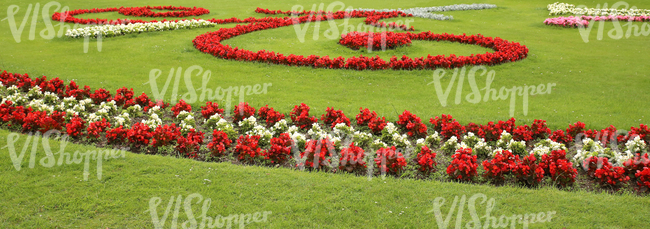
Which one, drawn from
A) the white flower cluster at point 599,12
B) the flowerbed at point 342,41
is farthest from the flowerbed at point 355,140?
the white flower cluster at point 599,12

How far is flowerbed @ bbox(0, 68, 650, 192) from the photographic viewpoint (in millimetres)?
6398

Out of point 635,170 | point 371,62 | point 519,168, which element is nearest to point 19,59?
point 371,62

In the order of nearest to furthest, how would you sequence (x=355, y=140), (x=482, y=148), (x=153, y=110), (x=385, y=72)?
(x=482, y=148) → (x=355, y=140) → (x=153, y=110) → (x=385, y=72)

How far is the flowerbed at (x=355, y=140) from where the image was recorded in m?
6.40

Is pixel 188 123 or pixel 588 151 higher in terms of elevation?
pixel 188 123

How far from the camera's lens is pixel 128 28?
17688mm

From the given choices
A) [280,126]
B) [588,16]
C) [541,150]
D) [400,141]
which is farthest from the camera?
[588,16]

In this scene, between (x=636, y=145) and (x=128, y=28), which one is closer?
(x=636, y=145)

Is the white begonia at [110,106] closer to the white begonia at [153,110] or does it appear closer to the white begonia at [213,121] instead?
the white begonia at [153,110]

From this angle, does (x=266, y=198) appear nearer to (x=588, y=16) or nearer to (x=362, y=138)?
(x=362, y=138)

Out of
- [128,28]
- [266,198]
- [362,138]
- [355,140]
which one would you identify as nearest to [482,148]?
[362,138]

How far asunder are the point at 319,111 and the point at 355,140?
1.73 m

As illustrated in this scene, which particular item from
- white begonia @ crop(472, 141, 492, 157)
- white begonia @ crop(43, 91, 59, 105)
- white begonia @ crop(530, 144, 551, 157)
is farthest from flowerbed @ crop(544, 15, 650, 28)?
white begonia @ crop(43, 91, 59, 105)

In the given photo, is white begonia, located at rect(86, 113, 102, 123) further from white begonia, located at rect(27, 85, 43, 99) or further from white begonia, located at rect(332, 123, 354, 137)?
white begonia, located at rect(332, 123, 354, 137)
